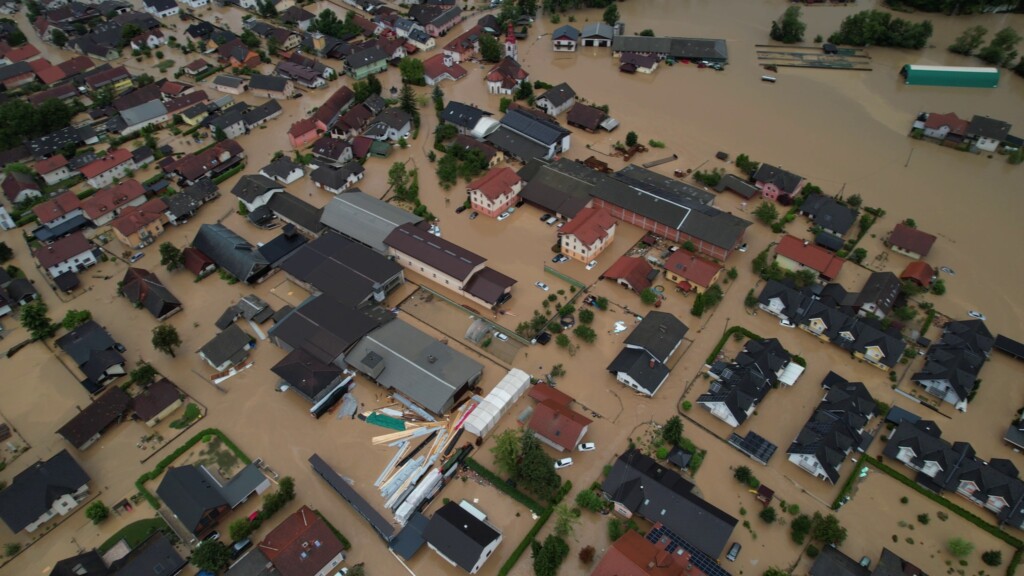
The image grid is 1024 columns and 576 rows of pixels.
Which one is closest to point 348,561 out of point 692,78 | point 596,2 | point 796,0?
point 692,78

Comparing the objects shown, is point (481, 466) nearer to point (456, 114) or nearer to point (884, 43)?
point (456, 114)

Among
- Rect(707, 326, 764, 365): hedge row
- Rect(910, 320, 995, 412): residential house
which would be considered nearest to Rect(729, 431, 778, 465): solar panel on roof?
Rect(707, 326, 764, 365): hedge row

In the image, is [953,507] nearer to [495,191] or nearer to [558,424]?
[558,424]

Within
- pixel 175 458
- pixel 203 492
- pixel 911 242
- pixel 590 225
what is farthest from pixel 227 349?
pixel 911 242

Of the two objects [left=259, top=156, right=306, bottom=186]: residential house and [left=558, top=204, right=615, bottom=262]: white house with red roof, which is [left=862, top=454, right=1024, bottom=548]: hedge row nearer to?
[left=558, top=204, right=615, bottom=262]: white house with red roof

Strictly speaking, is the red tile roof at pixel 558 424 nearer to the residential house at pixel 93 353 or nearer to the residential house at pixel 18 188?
the residential house at pixel 93 353
